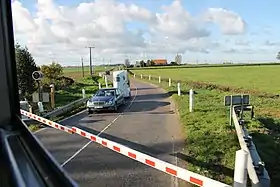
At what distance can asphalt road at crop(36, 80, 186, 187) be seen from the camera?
5.22 meters

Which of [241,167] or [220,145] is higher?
[241,167]

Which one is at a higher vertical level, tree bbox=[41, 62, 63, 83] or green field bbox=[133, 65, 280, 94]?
tree bbox=[41, 62, 63, 83]

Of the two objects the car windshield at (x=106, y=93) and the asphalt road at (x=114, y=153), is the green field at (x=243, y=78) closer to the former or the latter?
the car windshield at (x=106, y=93)

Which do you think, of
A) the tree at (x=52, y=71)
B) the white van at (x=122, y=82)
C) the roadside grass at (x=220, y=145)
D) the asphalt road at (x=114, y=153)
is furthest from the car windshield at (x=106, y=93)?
the tree at (x=52, y=71)

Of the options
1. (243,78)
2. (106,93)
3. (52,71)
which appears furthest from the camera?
(243,78)

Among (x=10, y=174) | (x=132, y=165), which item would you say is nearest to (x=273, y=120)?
(x=132, y=165)

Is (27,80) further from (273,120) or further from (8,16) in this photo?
(8,16)

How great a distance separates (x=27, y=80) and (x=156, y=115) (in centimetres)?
760

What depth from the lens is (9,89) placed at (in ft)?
12.3

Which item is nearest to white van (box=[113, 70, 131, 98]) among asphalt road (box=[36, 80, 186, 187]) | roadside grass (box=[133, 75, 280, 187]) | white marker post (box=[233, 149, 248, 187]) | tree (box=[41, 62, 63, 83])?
tree (box=[41, 62, 63, 83])

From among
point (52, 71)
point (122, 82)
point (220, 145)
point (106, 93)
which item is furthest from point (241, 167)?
point (52, 71)

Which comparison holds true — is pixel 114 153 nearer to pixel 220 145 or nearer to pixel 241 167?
pixel 220 145

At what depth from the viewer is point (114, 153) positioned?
6.76 metres

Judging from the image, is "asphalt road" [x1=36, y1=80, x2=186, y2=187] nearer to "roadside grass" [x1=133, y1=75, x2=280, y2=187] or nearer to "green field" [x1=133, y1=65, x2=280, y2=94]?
"roadside grass" [x1=133, y1=75, x2=280, y2=187]
